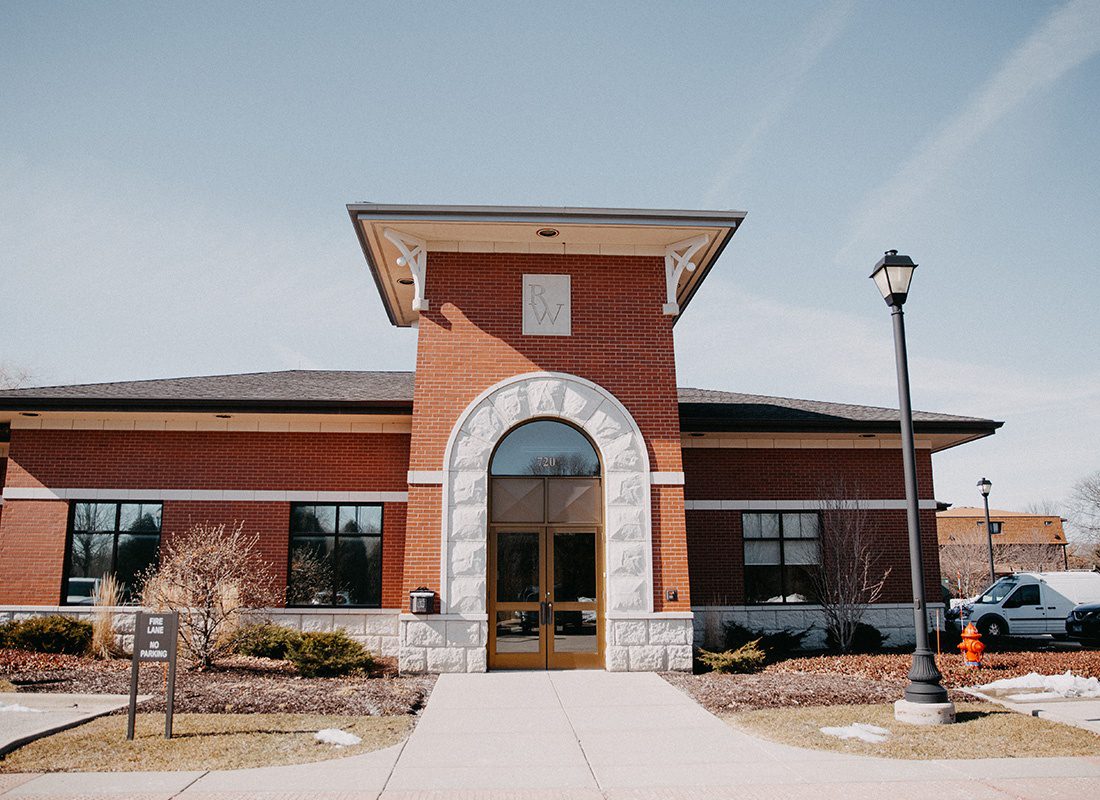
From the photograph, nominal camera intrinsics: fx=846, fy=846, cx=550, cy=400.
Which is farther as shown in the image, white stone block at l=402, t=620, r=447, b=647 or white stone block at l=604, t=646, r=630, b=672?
white stone block at l=604, t=646, r=630, b=672

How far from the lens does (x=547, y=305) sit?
14.4 m

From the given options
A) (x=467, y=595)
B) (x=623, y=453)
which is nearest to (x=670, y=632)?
(x=623, y=453)

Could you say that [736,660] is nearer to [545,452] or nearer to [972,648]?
[972,648]

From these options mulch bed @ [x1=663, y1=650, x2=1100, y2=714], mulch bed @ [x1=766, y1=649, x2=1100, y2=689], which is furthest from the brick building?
mulch bed @ [x1=766, y1=649, x2=1100, y2=689]

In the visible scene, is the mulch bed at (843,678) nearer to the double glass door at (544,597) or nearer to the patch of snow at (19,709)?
the double glass door at (544,597)

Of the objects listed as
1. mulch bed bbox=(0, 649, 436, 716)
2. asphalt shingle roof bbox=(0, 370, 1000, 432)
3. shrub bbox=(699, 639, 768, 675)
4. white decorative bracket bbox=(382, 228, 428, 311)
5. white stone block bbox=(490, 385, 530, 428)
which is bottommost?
mulch bed bbox=(0, 649, 436, 716)

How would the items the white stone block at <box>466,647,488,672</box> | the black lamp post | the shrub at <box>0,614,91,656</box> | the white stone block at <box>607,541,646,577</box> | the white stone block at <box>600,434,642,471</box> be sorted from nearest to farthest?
1. the black lamp post
2. the white stone block at <box>466,647,488,672</box>
3. the white stone block at <box>607,541,646,577</box>
4. the white stone block at <box>600,434,642,471</box>
5. the shrub at <box>0,614,91,656</box>

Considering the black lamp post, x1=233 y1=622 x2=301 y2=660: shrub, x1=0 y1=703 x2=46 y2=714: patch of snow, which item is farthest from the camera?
x1=233 y1=622 x2=301 y2=660: shrub

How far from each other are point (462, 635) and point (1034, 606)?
16702mm

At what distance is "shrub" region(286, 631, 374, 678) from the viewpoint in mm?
12734

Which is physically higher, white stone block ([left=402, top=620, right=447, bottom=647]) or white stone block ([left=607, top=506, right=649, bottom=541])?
white stone block ([left=607, top=506, right=649, bottom=541])

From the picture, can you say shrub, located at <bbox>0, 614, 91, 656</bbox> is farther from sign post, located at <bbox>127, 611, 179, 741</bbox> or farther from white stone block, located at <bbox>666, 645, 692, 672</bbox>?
white stone block, located at <bbox>666, 645, 692, 672</bbox>

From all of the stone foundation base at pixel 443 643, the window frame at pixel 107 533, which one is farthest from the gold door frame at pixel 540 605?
the window frame at pixel 107 533

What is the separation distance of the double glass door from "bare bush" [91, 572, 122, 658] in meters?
6.71
